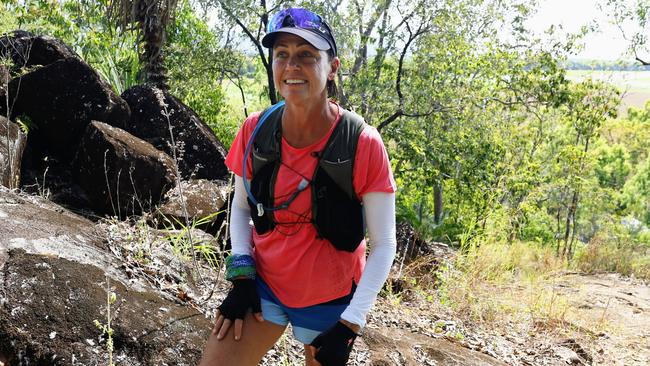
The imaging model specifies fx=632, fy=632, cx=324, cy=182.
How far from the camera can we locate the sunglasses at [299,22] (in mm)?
2281

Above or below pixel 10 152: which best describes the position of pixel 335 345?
below

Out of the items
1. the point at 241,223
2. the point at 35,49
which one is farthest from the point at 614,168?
the point at 241,223

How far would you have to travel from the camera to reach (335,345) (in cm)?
216

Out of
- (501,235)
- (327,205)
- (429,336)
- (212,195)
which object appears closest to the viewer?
(327,205)

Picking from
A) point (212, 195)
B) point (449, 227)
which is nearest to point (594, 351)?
point (212, 195)

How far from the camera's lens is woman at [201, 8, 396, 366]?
224cm

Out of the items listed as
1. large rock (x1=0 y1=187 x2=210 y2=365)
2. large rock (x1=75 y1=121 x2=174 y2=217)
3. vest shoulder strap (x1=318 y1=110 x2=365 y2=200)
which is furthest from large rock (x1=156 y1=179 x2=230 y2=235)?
vest shoulder strap (x1=318 y1=110 x2=365 y2=200)

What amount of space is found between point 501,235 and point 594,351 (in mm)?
2845

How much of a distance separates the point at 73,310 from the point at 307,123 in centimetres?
143

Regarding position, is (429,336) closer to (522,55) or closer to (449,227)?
(449,227)

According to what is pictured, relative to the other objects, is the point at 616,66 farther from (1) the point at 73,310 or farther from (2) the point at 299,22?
(1) the point at 73,310

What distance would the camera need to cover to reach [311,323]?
2367 millimetres

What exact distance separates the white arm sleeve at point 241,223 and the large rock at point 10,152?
275 centimetres

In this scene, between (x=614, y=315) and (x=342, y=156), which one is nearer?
(x=342, y=156)
